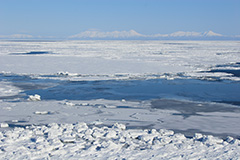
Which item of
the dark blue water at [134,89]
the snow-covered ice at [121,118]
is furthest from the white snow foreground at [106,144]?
the dark blue water at [134,89]

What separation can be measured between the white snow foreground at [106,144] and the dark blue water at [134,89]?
3854mm

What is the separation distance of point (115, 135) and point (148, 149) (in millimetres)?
878

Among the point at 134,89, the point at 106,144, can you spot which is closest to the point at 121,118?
the point at 106,144

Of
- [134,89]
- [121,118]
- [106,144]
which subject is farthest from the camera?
[134,89]

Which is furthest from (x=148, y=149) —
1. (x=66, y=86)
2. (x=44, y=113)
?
(x=66, y=86)

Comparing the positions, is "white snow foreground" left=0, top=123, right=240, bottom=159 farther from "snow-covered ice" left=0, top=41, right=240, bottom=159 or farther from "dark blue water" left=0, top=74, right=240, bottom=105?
"dark blue water" left=0, top=74, right=240, bottom=105

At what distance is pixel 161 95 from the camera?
1012cm

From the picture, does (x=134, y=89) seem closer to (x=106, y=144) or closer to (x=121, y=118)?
(x=121, y=118)

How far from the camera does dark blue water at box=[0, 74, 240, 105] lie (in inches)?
388

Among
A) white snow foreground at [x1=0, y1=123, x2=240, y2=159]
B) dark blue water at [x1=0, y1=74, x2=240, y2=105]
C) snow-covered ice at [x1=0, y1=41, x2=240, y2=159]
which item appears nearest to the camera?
white snow foreground at [x1=0, y1=123, x2=240, y2=159]

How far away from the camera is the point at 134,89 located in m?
11.2

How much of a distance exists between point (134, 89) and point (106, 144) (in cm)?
608

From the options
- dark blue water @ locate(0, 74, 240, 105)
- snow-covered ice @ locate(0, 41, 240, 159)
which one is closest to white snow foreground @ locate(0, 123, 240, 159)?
snow-covered ice @ locate(0, 41, 240, 159)

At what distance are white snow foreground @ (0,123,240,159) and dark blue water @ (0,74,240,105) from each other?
12.6 feet
